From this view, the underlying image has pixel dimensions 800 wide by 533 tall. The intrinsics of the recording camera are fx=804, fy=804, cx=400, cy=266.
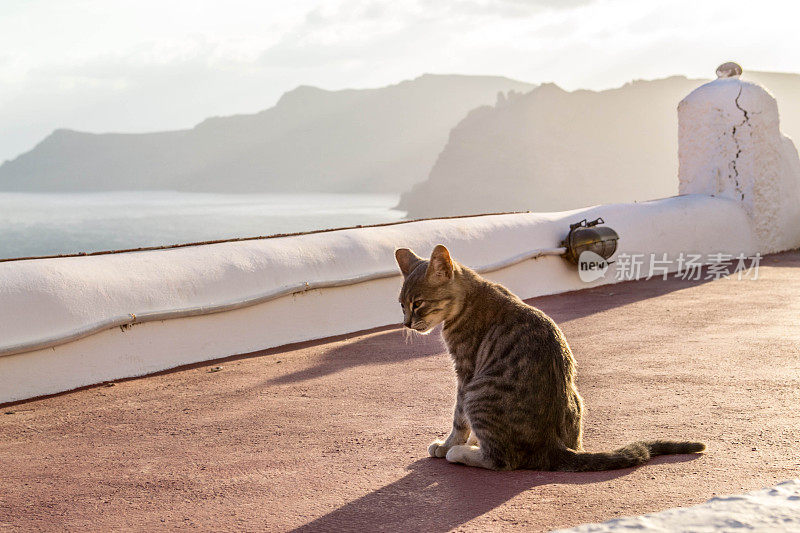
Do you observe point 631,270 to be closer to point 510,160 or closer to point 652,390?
point 652,390

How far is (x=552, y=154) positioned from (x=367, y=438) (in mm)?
126551

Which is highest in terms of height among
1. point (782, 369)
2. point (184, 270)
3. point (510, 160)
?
point (510, 160)

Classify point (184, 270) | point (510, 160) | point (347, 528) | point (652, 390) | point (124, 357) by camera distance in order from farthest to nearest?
point (510, 160), point (184, 270), point (124, 357), point (652, 390), point (347, 528)

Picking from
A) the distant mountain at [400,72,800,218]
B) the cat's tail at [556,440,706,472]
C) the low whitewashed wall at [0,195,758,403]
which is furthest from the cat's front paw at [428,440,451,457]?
the distant mountain at [400,72,800,218]

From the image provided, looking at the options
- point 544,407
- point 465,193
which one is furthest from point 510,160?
point 544,407

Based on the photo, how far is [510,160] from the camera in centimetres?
12569

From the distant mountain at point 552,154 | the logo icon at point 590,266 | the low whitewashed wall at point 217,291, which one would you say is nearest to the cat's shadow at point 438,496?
the low whitewashed wall at point 217,291

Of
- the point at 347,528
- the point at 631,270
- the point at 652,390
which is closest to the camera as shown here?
the point at 347,528

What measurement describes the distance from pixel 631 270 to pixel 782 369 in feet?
16.4

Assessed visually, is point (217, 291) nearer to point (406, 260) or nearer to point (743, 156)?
point (406, 260)

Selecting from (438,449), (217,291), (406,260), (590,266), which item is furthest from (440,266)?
(590,266)

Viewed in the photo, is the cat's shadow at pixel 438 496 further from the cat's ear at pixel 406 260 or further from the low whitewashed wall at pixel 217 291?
the low whitewashed wall at pixel 217 291

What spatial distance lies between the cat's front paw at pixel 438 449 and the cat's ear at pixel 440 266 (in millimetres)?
844

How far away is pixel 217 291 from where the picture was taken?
23.0ft
